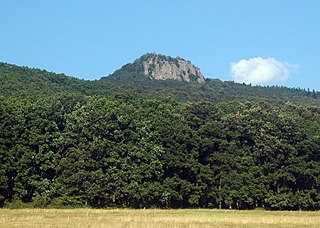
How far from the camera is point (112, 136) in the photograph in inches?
2331

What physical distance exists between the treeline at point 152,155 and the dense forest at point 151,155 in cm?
12

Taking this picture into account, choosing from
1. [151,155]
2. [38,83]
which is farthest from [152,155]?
[38,83]

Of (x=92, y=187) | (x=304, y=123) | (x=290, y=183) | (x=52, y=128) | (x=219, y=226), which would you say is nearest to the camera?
(x=219, y=226)

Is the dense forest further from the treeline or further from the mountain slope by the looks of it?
the mountain slope

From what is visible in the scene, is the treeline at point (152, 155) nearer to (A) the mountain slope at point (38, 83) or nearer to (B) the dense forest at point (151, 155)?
(B) the dense forest at point (151, 155)

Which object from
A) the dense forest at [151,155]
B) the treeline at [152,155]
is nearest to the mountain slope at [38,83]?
the dense forest at [151,155]

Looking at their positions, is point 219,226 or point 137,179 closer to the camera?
point 219,226

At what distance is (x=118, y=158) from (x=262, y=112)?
69.1 feet

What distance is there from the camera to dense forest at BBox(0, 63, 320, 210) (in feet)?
182

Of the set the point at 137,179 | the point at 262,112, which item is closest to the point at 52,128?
the point at 137,179

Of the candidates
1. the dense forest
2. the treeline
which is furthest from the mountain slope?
the treeline

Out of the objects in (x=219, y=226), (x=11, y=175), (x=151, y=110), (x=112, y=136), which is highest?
(x=151, y=110)

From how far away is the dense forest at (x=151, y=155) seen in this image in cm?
5541

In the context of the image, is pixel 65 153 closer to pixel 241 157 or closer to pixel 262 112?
pixel 241 157
